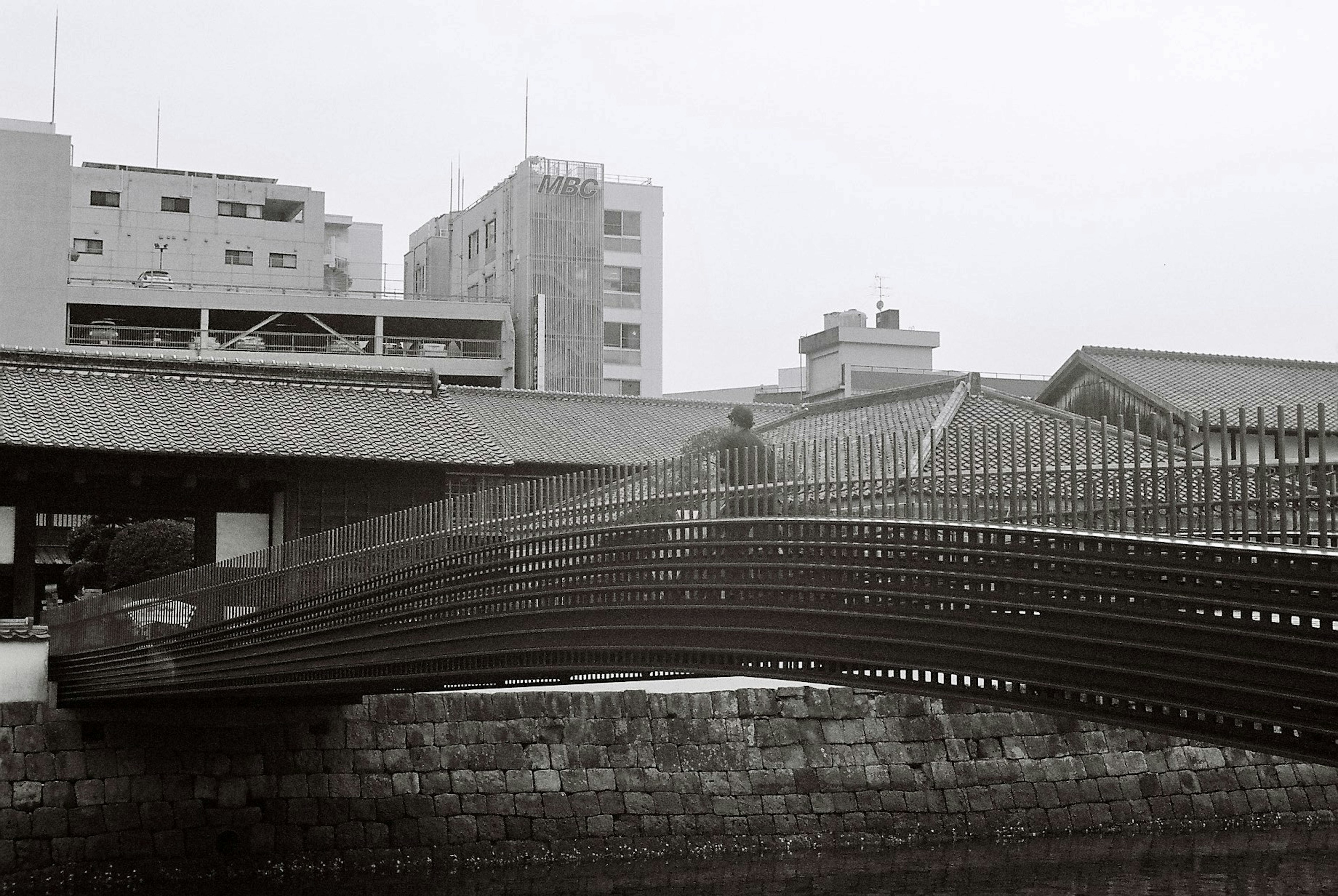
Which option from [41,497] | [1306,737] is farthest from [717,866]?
[1306,737]

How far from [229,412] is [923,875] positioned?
13.1m

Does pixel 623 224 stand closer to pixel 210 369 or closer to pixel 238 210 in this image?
pixel 238 210

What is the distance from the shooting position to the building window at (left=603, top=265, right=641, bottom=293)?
176 feet

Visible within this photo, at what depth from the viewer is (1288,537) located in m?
7.64

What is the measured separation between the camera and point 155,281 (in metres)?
47.4

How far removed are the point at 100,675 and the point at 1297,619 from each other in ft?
49.0

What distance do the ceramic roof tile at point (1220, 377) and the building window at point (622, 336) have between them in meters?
23.8

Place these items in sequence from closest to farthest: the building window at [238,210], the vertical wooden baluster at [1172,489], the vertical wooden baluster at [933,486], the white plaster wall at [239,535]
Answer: the vertical wooden baluster at [1172,489], the vertical wooden baluster at [933,486], the white plaster wall at [239,535], the building window at [238,210]

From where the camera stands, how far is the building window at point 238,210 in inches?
2156

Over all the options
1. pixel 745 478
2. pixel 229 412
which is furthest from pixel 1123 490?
pixel 229 412

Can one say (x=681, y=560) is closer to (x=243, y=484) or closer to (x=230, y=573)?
(x=230, y=573)

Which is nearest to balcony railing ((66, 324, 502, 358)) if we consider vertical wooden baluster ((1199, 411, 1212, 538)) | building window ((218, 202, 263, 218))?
building window ((218, 202, 263, 218))

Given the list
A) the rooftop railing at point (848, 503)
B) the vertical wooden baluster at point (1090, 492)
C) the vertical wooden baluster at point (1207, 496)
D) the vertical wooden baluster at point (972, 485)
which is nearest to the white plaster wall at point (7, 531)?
the rooftop railing at point (848, 503)

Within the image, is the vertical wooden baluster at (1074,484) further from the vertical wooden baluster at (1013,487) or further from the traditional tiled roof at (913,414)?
the traditional tiled roof at (913,414)
